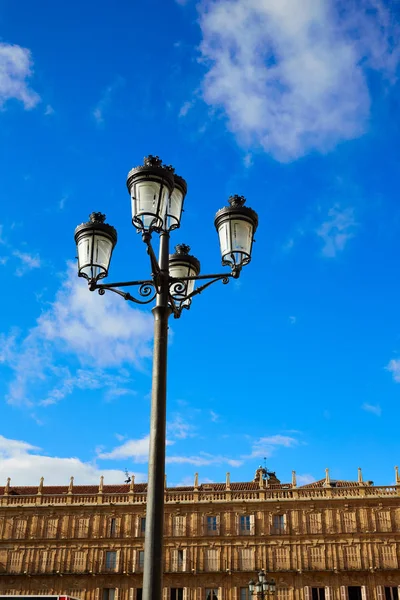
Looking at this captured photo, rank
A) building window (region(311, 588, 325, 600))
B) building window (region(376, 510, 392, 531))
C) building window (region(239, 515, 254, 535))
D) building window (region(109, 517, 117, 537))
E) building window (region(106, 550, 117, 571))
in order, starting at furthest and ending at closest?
1. building window (region(109, 517, 117, 537))
2. building window (region(106, 550, 117, 571))
3. building window (region(239, 515, 254, 535))
4. building window (region(376, 510, 392, 531))
5. building window (region(311, 588, 325, 600))

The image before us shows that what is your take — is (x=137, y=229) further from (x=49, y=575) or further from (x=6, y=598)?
(x=49, y=575)

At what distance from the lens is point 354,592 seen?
4194cm

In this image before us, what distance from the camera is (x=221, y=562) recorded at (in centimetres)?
4369

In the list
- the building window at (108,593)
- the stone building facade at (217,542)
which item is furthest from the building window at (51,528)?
the building window at (108,593)

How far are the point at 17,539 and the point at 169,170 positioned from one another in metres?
45.1

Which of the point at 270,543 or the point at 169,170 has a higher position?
the point at 270,543

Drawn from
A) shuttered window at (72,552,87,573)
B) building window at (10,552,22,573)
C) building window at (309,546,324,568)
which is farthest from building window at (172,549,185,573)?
building window at (10,552,22,573)

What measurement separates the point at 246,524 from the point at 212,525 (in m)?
2.42

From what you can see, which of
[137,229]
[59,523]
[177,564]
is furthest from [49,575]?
[137,229]

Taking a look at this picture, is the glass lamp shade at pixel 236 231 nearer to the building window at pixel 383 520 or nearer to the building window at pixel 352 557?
the building window at pixel 352 557

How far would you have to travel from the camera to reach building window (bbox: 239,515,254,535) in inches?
1748

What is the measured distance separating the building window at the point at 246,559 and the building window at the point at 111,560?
8.89 m

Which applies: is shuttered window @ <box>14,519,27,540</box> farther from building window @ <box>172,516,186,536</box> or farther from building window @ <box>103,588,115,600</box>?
building window @ <box>172,516,186,536</box>

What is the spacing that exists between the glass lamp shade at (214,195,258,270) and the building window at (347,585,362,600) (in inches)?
1611
